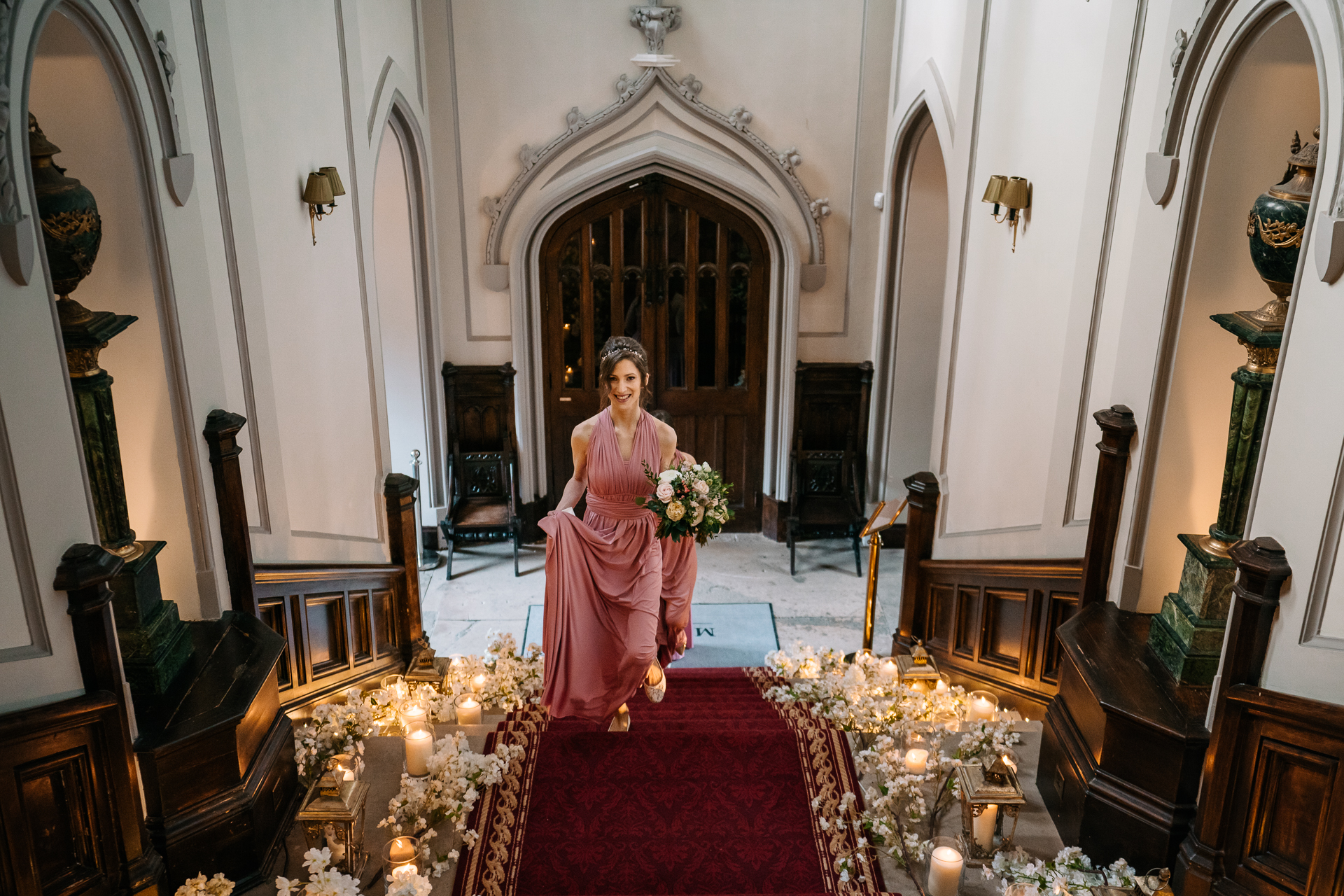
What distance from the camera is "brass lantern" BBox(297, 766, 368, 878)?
11.1 feet

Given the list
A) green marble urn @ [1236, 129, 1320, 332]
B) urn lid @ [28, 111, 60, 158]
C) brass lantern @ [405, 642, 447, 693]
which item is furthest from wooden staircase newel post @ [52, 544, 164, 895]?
green marble urn @ [1236, 129, 1320, 332]

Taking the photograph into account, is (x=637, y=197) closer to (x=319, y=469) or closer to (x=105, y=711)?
(x=319, y=469)

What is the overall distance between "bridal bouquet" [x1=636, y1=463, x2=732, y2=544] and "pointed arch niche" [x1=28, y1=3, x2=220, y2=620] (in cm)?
190

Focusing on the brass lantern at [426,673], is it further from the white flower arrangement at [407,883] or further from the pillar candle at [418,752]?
the white flower arrangement at [407,883]

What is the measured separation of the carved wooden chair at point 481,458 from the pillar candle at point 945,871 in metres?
4.76

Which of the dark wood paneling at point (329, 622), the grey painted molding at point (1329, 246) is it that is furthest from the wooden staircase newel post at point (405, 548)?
the grey painted molding at point (1329, 246)

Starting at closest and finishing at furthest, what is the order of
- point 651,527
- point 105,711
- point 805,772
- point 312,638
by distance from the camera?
1. point 105,711
2. point 805,772
3. point 651,527
4. point 312,638

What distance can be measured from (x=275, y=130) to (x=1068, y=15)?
12.5 ft

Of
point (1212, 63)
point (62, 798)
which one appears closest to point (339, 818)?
point (62, 798)

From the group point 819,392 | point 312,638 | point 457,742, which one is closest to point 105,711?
point 457,742

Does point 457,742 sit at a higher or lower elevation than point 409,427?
lower

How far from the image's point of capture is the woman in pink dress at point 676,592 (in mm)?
4637

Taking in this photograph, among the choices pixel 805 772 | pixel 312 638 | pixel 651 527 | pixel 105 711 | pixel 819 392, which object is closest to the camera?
pixel 105 711

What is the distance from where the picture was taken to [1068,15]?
14.9 feet
